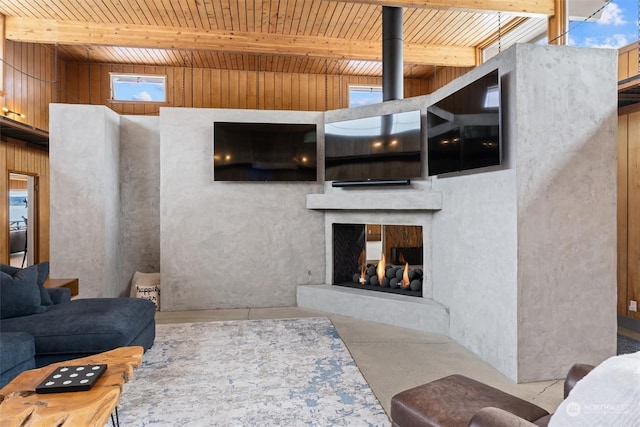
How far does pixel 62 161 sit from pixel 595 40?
5966mm

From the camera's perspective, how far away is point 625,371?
1.02 meters

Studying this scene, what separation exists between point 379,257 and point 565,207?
2.39m

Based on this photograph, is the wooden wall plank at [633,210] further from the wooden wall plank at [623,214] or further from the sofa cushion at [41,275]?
the sofa cushion at [41,275]

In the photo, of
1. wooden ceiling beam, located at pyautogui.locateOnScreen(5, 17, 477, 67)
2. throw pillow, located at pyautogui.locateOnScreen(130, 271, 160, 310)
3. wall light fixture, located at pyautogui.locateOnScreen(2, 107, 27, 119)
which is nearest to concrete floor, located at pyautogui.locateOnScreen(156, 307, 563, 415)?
throw pillow, located at pyautogui.locateOnScreen(130, 271, 160, 310)

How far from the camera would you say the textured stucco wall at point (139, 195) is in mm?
5270

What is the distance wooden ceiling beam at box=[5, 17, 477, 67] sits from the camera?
5.41 meters

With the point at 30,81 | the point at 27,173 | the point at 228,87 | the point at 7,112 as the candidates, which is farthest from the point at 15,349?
the point at 228,87

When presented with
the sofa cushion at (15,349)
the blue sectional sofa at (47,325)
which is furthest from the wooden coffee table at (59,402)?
the blue sectional sofa at (47,325)

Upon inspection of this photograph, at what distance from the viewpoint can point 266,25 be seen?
565cm

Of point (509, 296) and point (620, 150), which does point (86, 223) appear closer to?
point (509, 296)

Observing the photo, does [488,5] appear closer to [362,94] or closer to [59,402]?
[362,94]

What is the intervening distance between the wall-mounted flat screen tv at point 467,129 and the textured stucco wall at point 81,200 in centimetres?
376

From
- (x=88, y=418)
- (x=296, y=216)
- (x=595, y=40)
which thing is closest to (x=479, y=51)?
(x=595, y=40)

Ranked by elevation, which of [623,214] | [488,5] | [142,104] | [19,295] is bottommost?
[19,295]
